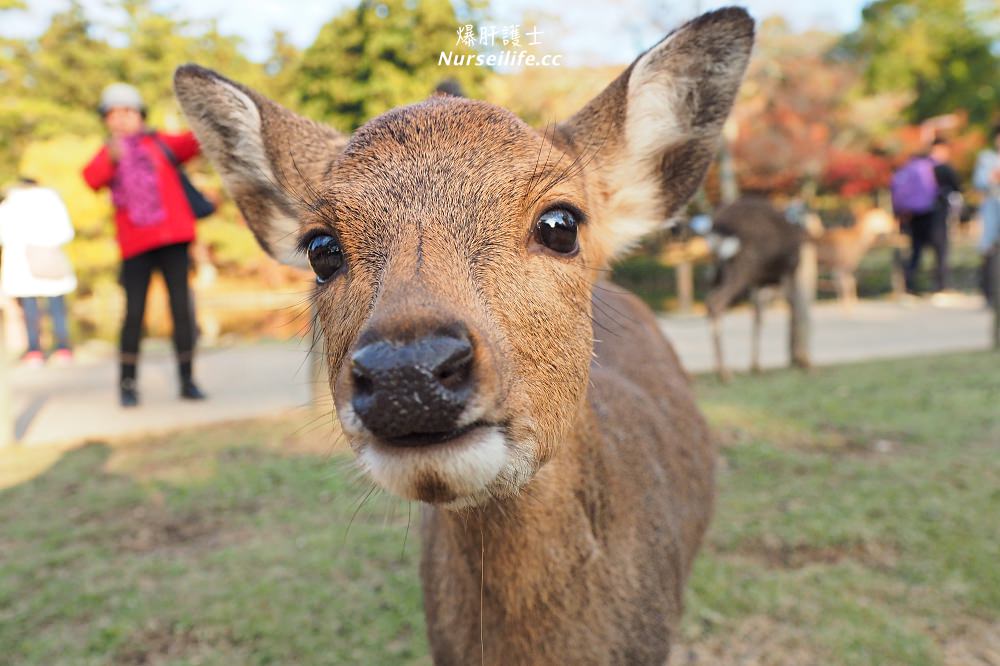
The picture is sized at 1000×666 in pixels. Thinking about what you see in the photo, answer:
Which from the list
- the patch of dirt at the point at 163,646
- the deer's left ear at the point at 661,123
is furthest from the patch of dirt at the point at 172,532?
the deer's left ear at the point at 661,123

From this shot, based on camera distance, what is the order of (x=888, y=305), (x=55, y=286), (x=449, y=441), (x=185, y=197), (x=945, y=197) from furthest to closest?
(x=888, y=305)
(x=945, y=197)
(x=185, y=197)
(x=55, y=286)
(x=449, y=441)

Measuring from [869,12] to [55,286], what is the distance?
161 feet

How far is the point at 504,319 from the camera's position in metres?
1.80

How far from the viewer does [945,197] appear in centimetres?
1109

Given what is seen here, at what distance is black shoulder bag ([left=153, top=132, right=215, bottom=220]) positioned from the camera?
6.64m

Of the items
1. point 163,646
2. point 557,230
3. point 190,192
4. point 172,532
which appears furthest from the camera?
point 190,192

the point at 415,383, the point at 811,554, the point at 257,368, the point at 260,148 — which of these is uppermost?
the point at 260,148

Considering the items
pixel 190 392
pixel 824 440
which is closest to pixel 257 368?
pixel 190 392

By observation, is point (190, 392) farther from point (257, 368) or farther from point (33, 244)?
point (33, 244)

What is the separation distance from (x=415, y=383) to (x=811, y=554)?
141 inches

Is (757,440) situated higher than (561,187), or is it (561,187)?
(561,187)

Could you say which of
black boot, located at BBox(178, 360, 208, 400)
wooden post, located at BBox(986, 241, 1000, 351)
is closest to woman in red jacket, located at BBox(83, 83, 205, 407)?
black boot, located at BBox(178, 360, 208, 400)


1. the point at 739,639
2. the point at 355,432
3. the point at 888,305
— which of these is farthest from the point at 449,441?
the point at 888,305

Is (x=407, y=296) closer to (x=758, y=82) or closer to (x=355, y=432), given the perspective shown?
(x=355, y=432)
